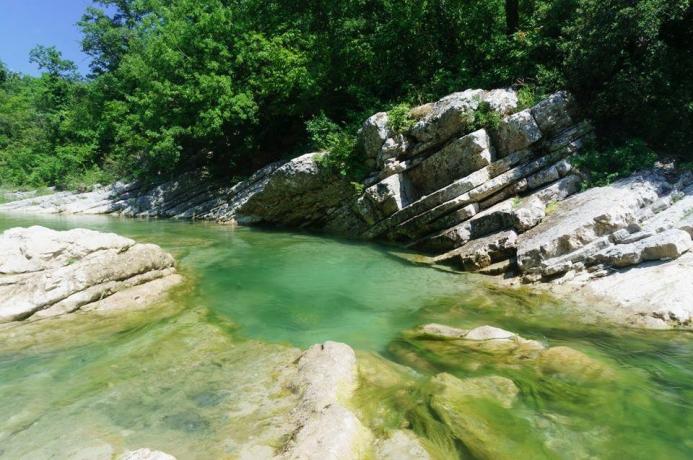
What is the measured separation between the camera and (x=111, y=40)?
38906mm

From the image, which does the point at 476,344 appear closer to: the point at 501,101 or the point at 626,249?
the point at 626,249

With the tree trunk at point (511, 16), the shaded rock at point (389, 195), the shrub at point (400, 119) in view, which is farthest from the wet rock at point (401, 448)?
the tree trunk at point (511, 16)

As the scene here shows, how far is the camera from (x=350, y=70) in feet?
70.9

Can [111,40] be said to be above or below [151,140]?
above

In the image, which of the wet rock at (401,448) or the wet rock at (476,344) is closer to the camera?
the wet rock at (401,448)

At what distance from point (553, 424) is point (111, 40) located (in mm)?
44998

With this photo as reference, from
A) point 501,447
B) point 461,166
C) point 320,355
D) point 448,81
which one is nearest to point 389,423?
point 501,447

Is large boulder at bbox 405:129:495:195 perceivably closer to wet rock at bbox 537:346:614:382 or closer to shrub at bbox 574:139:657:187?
shrub at bbox 574:139:657:187

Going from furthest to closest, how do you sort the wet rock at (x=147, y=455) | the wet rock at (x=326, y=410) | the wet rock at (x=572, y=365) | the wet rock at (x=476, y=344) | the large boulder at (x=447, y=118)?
the large boulder at (x=447, y=118) < the wet rock at (x=476, y=344) < the wet rock at (x=572, y=365) < the wet rock at (x=326, y=410) < the wet rock at (x=147, y=455)

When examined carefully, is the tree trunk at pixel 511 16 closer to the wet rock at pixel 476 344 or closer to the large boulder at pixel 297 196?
the large boulder at pixel 297 196

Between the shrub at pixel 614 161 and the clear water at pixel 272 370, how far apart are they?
496 cm

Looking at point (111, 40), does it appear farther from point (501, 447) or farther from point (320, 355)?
point (501, 447)

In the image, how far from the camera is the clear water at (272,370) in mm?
4754

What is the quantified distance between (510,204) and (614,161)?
10.1 feet
